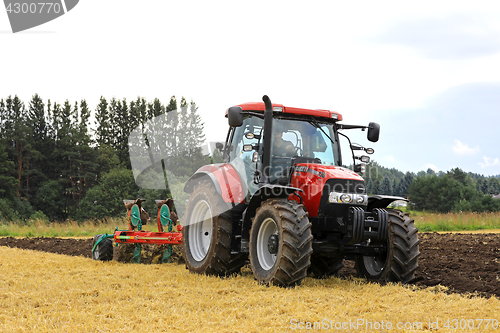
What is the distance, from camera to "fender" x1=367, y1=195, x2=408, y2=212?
21.7 feet

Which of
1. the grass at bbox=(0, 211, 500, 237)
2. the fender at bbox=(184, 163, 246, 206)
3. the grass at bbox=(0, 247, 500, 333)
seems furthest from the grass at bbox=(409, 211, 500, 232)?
the grass at bbox=(0, 247, 500, 333)

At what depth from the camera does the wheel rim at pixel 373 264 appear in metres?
6.92

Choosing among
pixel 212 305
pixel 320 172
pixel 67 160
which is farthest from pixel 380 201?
pixel 67 160

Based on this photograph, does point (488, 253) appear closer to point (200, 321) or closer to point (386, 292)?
point (386, 292)

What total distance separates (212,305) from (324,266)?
9.02 ft

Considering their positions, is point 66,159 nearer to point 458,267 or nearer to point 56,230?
point 56,230

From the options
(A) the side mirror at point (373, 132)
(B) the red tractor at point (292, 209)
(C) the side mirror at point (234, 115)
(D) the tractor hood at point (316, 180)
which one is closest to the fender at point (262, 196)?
(B) the red tractor at point (292, 209)

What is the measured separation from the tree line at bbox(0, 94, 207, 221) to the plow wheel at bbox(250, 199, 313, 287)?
119 feet

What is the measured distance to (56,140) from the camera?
53469mm

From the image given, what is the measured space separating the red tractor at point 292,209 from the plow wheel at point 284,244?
13 mm

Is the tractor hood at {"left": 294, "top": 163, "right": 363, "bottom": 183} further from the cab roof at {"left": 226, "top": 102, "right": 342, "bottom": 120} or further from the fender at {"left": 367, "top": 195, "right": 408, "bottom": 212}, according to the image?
the cab roof at {"left": 226, "top": 102, "right": 342, "bottom": 120}

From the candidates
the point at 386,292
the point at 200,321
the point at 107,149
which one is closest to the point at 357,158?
the point at 386,292

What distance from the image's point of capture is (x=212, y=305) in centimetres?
505

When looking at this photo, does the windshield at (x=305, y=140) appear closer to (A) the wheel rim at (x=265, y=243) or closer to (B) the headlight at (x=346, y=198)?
(B) the headlight at (x=346, y=198)
